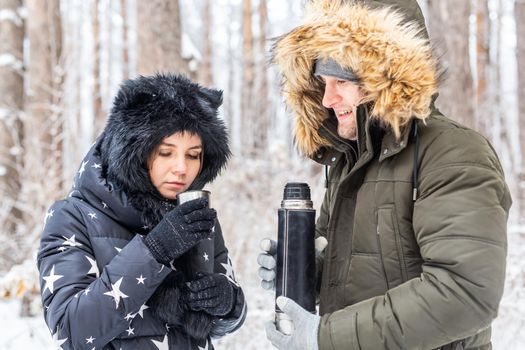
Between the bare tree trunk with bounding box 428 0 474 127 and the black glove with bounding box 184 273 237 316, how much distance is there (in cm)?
451

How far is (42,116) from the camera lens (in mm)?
6816

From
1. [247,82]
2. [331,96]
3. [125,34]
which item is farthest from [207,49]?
[331,96]

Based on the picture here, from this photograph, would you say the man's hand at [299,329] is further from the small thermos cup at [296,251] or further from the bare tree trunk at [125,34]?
the bare tree trunk at [125,34]

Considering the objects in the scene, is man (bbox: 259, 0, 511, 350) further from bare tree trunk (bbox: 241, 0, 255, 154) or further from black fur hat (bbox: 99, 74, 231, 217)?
bare tree trunk (bbox: 241, 0, 255, 154)

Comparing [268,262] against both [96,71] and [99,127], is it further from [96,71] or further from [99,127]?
[96,71]

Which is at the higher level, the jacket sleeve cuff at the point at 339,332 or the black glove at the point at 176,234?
the black glove at the point at 176,234

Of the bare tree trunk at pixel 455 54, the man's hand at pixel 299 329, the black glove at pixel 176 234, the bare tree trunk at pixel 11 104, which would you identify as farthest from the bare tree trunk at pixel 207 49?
the man's hand at pixel 299 329

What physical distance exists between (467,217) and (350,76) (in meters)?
0.69

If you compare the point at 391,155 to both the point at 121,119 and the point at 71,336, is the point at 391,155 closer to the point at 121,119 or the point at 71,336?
the point at 121,119

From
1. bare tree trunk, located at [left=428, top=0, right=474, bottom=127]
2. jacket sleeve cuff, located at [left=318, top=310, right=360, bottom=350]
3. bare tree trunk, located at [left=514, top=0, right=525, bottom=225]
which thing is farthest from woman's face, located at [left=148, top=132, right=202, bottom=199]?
bare tree trunk, located at [left=514, top=0, right=525, bottom=225]

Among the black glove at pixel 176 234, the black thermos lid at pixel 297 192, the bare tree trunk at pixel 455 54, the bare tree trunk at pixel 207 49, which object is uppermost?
the bare tree trunk at pixel 207 49

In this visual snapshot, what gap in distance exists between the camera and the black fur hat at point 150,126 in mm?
2008

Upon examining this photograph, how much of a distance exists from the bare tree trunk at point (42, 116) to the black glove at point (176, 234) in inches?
162

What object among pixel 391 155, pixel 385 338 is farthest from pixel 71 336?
pixel 391 155
